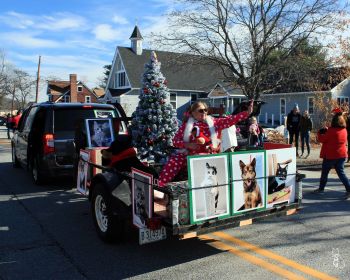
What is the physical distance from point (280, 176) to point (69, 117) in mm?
5198

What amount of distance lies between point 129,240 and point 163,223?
1.29 metres

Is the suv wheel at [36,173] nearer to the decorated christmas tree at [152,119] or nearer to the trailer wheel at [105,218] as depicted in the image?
the decorated christmas tree at [152,119]

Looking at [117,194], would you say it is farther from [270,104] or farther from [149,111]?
[270,104]

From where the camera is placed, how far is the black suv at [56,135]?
827 centimetres

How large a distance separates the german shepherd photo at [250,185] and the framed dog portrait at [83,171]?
272 cm

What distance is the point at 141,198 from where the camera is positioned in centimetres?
435

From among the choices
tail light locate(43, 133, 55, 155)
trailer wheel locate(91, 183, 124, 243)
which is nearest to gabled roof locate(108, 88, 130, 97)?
tail light locate(43, 133, 55, 155)

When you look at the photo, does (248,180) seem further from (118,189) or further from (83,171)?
(83,171)

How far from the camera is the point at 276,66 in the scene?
54.6ft

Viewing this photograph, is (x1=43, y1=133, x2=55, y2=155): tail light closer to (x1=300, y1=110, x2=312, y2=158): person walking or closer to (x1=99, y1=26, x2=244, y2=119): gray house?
(x1=300, y1=110, x2=312, y2=158): person walking

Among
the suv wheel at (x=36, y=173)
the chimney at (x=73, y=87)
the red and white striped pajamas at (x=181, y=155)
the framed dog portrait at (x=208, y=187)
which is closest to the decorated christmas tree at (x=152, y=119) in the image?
the suv wheel at (x=36, y=173)

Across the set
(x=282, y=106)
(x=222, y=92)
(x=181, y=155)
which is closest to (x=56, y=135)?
(x=181, y=155)

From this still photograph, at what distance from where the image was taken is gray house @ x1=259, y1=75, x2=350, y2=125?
32.7 m

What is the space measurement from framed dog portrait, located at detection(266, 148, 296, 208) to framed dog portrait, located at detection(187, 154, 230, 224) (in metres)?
0.68
